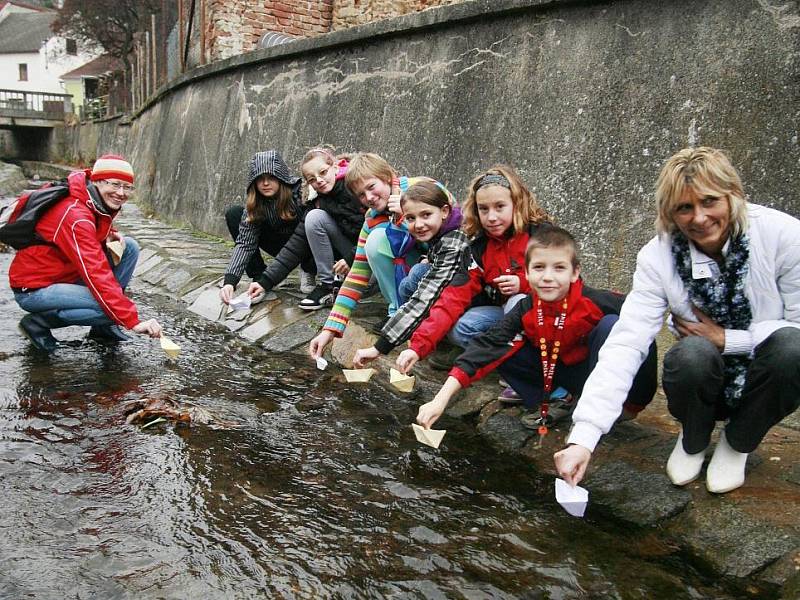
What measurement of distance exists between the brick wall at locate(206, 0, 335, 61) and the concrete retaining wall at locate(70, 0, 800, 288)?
3.50 meters

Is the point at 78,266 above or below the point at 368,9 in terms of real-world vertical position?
below

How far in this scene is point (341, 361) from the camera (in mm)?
4371

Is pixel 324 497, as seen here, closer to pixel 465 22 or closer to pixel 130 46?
pixel 465 22

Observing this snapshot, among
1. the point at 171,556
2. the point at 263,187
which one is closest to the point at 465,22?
the point at 263,187

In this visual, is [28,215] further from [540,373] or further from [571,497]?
[571,497]

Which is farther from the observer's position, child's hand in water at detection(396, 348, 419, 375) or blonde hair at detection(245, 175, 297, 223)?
blonde hair at detection(245, 175, 297, 223)

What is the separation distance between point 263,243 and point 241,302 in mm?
807

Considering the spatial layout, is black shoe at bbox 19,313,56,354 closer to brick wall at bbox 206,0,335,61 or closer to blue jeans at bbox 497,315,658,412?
blue jeans at bbox 497,315,658,412

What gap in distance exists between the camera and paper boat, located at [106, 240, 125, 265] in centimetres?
465

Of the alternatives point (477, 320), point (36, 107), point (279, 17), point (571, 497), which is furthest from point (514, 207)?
point (36, 107)

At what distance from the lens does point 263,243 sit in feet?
18.4

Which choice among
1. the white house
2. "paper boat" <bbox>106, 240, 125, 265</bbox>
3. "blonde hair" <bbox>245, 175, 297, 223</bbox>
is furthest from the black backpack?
the white house

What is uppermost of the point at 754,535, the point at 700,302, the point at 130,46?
the point at 130,46

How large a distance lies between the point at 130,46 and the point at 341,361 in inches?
1205
